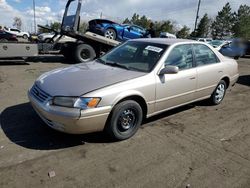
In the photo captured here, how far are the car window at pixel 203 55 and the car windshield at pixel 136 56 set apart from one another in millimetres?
885

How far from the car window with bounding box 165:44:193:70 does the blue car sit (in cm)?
854

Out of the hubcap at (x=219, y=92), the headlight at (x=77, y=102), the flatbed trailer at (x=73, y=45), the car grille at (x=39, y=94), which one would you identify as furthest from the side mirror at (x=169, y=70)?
the flatbed trailer at (x=73, y=45)

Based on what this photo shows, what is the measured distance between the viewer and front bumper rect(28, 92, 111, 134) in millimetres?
3332

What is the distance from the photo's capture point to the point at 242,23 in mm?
60531

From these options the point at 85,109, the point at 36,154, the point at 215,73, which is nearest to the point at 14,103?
the point at 36,154

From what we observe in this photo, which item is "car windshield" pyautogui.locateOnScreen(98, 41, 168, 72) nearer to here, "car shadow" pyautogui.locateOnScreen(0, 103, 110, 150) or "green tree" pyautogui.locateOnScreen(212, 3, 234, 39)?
"car shadow" pyautogui.locateOnScreen(0, 103, 110, 150)

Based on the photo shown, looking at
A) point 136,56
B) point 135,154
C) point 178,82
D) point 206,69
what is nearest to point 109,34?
point 206,69

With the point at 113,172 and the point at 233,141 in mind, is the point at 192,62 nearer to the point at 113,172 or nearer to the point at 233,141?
the point at 233,141

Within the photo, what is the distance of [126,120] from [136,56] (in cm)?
134

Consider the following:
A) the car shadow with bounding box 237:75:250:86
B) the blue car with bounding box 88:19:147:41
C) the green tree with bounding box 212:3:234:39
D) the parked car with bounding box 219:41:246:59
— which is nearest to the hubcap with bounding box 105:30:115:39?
the blue car with bounding box 88:19:147:41

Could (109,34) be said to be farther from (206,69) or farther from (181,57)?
(181,57)

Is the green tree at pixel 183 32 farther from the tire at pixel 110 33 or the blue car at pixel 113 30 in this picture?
the tire at pixel 110 33

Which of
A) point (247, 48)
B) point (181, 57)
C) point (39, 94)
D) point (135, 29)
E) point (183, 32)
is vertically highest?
point (183, 32)

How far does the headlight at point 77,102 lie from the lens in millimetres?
3354
